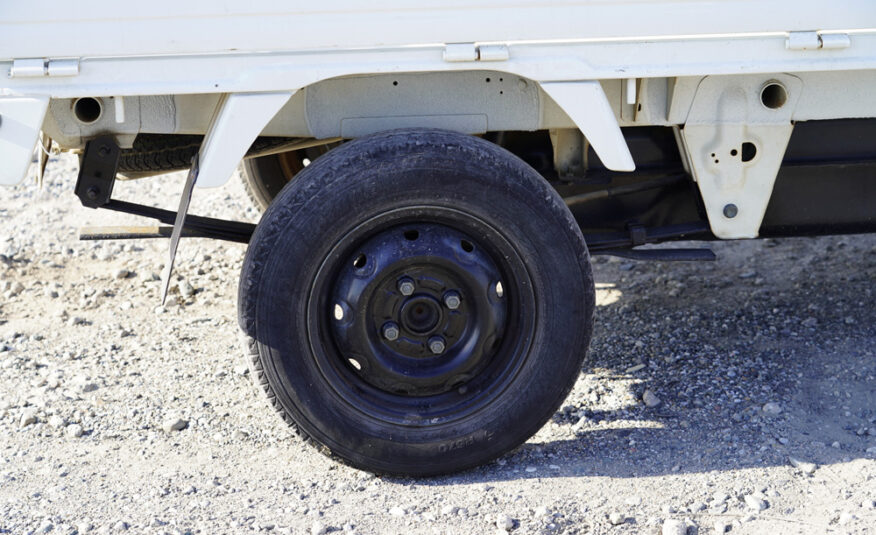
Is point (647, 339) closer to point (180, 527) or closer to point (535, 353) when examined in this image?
point (535, 353)

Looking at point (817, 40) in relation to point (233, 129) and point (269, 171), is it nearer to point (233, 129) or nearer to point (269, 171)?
point (233, 129)

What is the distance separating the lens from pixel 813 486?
3.25 m

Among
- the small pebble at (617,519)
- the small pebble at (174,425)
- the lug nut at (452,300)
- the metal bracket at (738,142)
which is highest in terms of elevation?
the metal bracket at (738,142)

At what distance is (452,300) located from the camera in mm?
3283

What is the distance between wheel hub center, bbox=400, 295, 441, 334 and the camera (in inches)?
130

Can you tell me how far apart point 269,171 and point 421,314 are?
1674mm

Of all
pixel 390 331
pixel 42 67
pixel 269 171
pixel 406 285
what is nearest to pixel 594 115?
pixel 406 285

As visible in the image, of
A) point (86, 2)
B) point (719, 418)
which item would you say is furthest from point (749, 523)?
point (86, 2)

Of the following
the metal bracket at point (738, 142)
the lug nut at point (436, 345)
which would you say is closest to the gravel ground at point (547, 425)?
the lug nut at point (436, 345)

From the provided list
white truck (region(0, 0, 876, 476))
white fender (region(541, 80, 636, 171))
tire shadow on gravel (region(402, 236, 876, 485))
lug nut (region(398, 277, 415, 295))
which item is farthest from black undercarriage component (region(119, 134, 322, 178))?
tire shadow on gravel (region(402, 236, 876, 485))

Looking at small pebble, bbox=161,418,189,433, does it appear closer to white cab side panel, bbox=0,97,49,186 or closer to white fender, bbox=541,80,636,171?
white cab side panel, bbox=0,97,49,186

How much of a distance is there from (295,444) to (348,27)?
1550 mm

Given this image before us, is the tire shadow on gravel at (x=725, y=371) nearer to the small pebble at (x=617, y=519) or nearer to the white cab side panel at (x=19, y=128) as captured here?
the small pebble at (x=617, y=519)

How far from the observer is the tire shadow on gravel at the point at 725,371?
11.3ft
